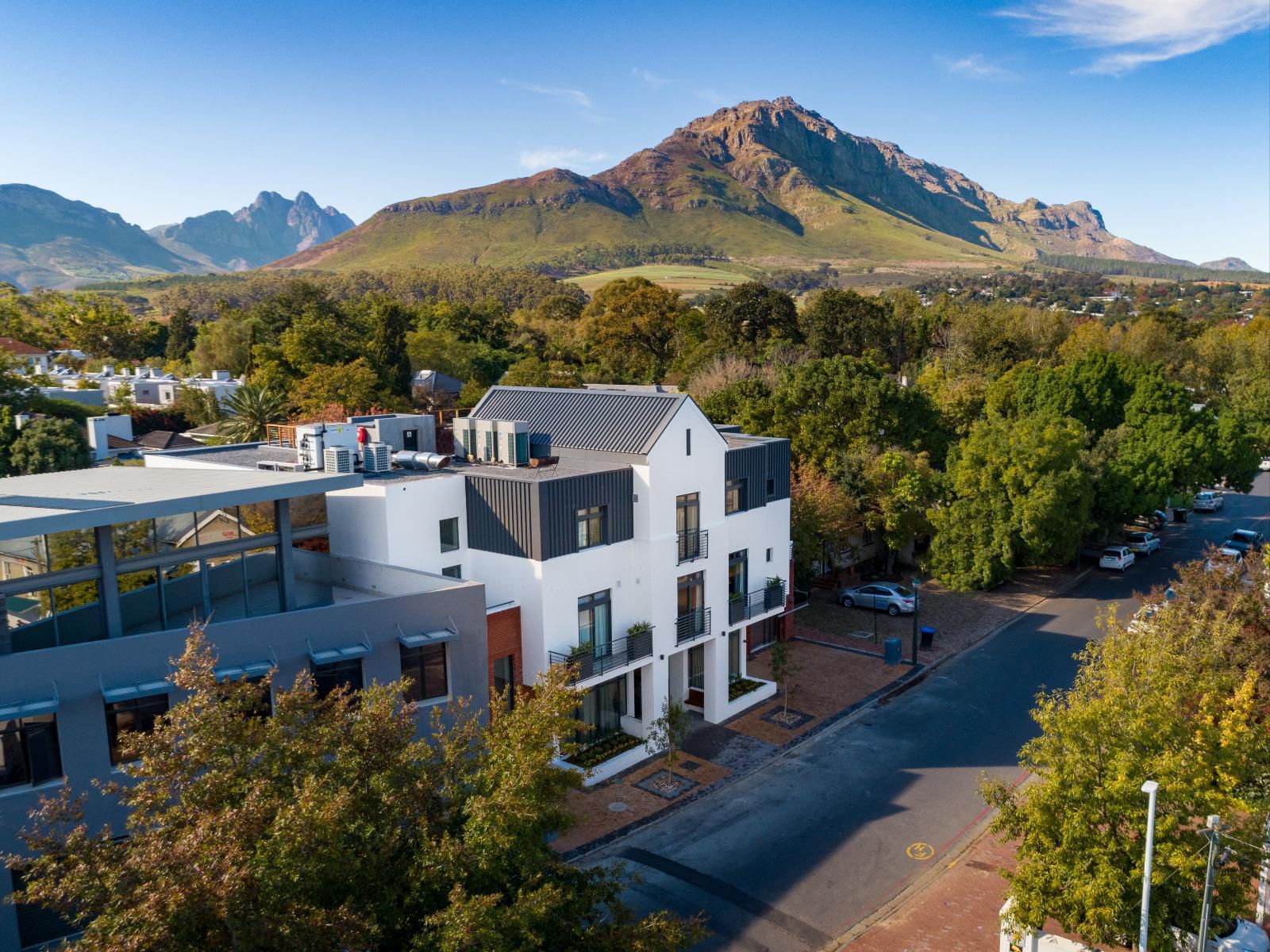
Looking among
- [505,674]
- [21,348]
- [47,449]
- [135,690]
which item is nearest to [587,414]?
[505,674]

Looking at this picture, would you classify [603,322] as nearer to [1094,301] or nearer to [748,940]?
[748,940]

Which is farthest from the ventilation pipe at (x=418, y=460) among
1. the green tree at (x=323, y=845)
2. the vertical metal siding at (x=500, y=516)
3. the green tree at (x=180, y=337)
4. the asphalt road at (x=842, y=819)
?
the green tree at (x=180, y=337)

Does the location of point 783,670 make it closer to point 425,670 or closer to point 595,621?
point 595,621

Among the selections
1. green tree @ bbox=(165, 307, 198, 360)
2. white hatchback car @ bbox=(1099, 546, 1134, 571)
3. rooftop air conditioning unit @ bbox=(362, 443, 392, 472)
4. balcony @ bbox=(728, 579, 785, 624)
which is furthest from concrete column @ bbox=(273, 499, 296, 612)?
green tree @ bbox=(165, 307, 198, 360)

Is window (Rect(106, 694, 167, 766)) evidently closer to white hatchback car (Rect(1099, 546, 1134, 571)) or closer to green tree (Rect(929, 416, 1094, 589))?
green tree (Rect(929, 416, 1094, 589))

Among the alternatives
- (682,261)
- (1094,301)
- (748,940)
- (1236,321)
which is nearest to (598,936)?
(748,940)
